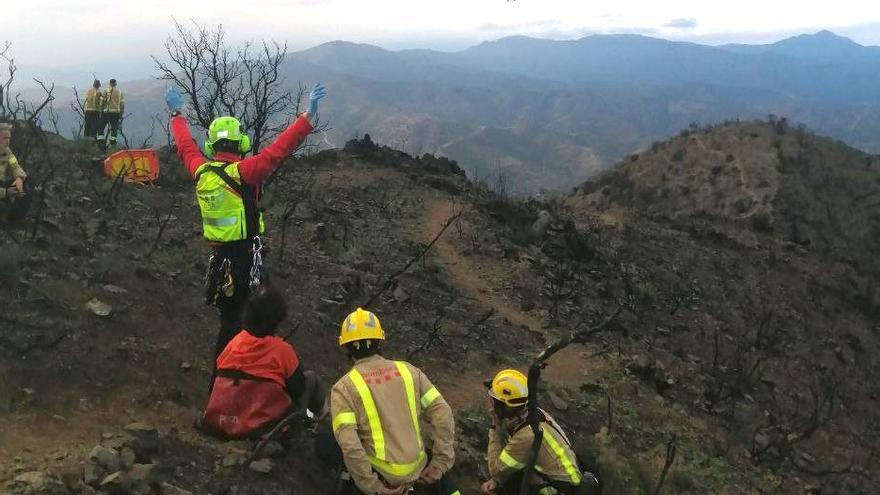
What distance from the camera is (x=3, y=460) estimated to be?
3.99 meters

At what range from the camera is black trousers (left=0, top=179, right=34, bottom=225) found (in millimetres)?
7293

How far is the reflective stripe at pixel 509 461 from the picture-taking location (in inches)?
175

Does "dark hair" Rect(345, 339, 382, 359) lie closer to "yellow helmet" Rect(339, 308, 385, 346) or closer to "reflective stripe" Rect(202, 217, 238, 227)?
"yellow helmet" Rect(339, 308, 385, 346)

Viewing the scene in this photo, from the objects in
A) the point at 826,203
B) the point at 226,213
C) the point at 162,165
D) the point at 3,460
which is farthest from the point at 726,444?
the point at 826,203

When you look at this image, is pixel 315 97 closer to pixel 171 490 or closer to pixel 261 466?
pixel 261 466

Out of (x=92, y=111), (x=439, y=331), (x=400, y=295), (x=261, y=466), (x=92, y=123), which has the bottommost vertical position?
(x=439, y=331)

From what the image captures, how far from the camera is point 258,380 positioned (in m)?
4.39

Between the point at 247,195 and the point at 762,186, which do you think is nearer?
the point at 247,195

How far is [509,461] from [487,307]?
21.7ft

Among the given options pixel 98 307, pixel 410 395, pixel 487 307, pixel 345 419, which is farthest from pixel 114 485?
pixel 487 307

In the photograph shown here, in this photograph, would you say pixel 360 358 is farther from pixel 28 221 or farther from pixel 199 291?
pixel 28 221

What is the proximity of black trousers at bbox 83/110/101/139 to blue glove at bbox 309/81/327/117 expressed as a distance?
35.1 feet

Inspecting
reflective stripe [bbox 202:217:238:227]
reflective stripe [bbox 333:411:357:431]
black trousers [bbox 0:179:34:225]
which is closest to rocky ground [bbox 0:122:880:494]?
black trousers [bbox 0:179:34:225]

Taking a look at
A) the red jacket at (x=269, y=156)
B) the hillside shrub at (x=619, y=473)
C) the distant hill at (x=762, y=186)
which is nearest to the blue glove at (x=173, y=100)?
the red jacket at (x=269, y=156)
